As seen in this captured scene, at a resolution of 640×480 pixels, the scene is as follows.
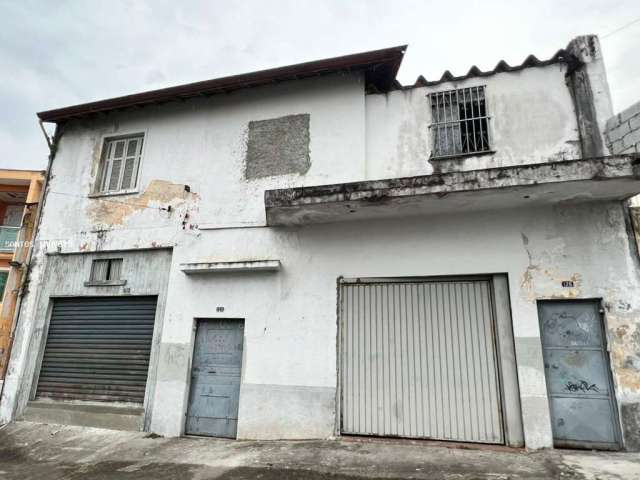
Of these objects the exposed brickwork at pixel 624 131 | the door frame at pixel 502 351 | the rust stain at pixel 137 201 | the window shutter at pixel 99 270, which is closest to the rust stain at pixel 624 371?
the door frame at pixel 502 351

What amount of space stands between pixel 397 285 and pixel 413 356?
Answer: 125cm

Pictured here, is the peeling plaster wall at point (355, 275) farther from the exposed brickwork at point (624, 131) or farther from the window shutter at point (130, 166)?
the window shutter at point (130, 166)

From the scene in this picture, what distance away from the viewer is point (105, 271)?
353 inches

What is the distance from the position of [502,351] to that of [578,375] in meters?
1.11

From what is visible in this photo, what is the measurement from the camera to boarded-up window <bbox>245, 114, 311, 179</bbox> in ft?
27.0

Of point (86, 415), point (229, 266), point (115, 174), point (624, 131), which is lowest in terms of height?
point (86, 415)

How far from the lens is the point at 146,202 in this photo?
895cm

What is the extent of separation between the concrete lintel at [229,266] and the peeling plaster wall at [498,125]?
2.62 meters

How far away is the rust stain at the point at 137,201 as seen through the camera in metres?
8.79

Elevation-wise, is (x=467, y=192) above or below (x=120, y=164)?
below

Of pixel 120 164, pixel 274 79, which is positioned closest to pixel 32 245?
pixel 120 164

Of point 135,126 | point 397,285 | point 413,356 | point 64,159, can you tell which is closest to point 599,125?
point 397,285

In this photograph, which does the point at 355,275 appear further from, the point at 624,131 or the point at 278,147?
the point at 624,131

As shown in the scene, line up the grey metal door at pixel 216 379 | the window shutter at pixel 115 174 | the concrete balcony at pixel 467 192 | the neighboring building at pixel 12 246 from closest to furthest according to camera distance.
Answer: the concrete balcony at pixel 467 192 → the grey metal door at pixel 216 379 → the neighboring building at pixel 12 246 → the window shutter at pixel 115 174
